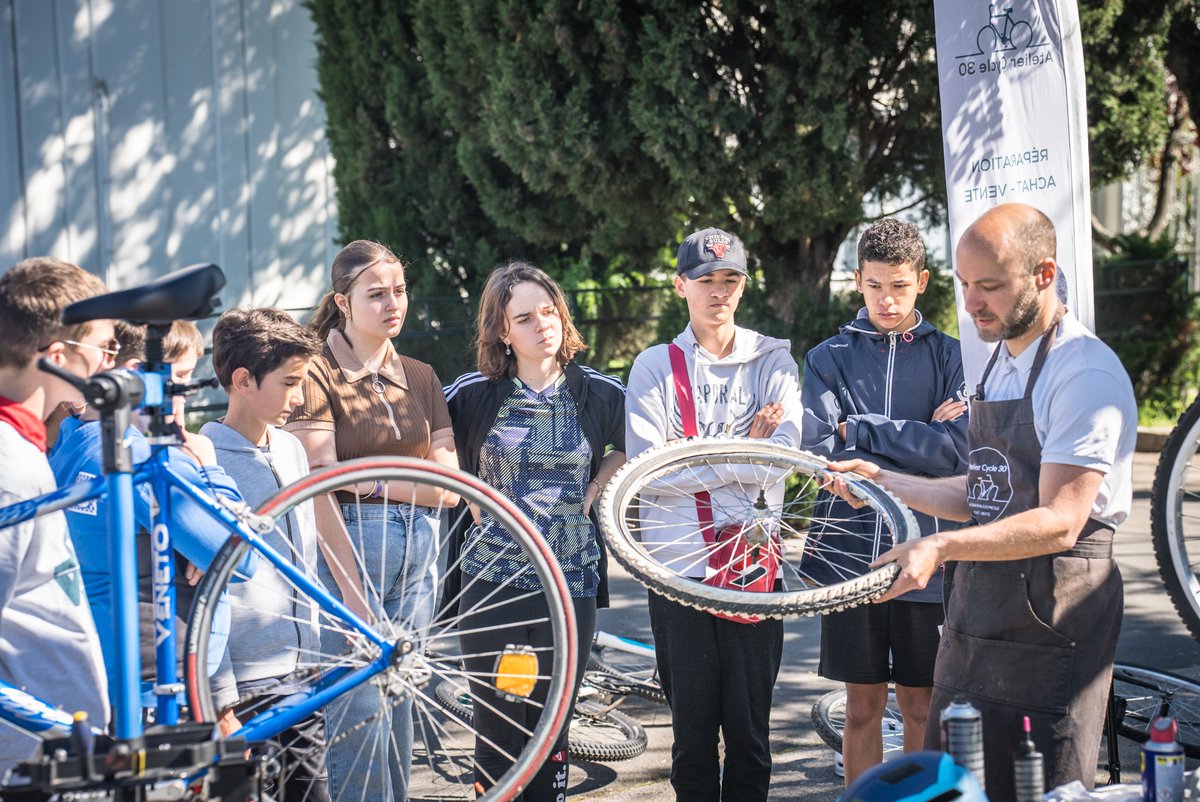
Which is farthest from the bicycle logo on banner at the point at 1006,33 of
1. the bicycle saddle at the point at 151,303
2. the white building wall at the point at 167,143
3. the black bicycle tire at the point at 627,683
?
the white building wall at the point at 167,143

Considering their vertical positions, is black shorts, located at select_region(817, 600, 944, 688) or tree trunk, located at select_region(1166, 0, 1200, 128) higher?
tree trunk, located at select_region(1166, 0, 1200, 128)

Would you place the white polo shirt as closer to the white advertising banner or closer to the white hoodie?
the white hoodie

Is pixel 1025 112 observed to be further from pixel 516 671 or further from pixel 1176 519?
pixel 516 671

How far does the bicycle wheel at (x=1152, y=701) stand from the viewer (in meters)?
4.20

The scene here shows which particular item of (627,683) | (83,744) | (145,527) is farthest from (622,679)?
(83,744)

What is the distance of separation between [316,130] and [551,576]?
1047cm

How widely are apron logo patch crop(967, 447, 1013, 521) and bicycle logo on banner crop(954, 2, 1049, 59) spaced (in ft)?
7.56

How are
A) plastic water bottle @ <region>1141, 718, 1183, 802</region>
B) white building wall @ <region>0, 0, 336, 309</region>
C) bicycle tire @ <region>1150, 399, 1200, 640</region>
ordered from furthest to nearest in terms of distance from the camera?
white building wall @ <region>0, 0, 336, 309</region>, bicycle tire @ <region>1150, 399, 1200, 640</region>, plastic water bottle @ <region>1141, 718, 1183, 802</region>

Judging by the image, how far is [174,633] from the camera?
2.50 m

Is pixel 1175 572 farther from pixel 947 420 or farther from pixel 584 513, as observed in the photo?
pixel 584 513

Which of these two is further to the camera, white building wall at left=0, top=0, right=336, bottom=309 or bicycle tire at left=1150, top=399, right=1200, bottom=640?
white building wall at left=0, top=0, right=336, bottom=309

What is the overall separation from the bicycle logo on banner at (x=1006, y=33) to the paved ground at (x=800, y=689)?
107 inches

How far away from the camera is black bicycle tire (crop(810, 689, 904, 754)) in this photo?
15.4 feet

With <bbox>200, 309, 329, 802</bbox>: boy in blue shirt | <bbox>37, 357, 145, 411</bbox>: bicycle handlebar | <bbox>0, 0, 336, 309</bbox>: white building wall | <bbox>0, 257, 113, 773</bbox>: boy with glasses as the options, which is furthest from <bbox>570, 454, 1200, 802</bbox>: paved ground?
<bbox>0, 0, 336, 309</bbox>: white building wall
